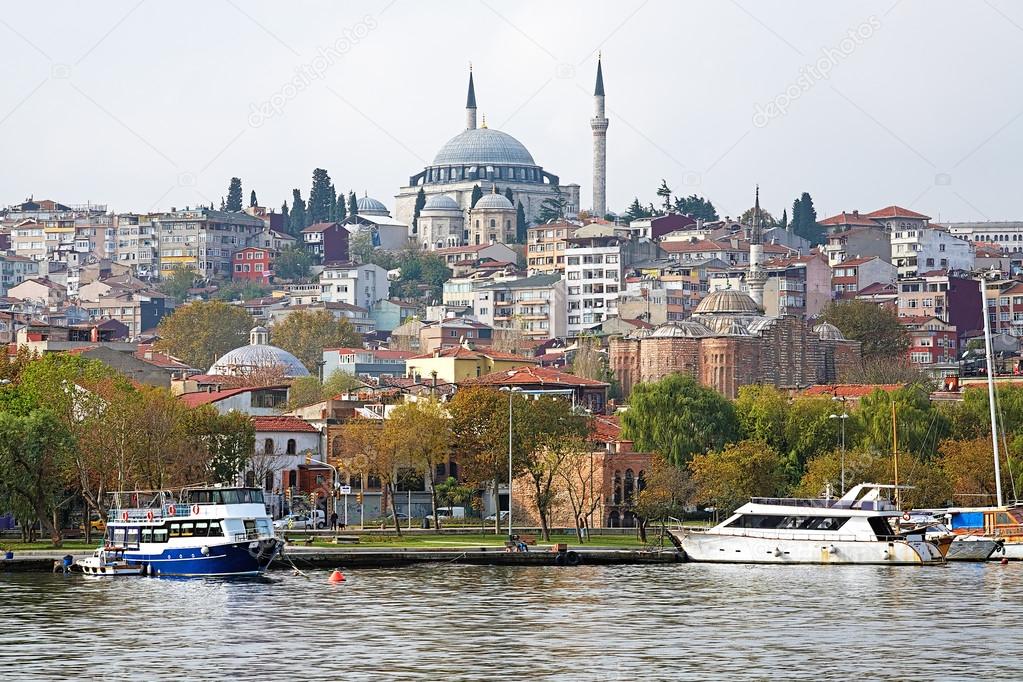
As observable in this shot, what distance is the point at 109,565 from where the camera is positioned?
60.0m

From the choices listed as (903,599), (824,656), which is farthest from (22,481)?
(824,656)

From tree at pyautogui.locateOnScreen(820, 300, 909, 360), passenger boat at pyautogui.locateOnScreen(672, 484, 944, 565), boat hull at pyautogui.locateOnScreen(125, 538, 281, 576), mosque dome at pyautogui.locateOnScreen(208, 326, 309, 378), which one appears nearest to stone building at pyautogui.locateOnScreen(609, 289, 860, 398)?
tree at pyautogui.locateOnScreen(820, 300, 909, 360)

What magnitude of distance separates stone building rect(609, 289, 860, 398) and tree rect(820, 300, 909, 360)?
6.88 metres

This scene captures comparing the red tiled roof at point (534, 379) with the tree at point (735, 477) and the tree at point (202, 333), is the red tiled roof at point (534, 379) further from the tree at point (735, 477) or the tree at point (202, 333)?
the tree at point (202, 333)

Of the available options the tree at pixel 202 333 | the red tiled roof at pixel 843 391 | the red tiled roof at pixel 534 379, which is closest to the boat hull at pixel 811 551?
the red tiled roof at pixel 534 379

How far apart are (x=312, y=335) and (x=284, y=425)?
279 ft

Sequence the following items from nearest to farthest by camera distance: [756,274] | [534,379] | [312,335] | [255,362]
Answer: [534,379] < [255,362] < [756,274] < [312,335]

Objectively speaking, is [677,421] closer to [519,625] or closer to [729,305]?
[519,625]

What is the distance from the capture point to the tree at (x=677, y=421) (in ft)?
310

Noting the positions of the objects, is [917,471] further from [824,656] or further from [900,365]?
[900,365]

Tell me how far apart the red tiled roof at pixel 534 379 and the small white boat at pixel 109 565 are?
49.6 m

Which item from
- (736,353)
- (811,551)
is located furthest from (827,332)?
(811,551)

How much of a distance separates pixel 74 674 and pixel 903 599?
23.0 m

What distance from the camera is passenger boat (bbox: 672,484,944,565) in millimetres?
65375
